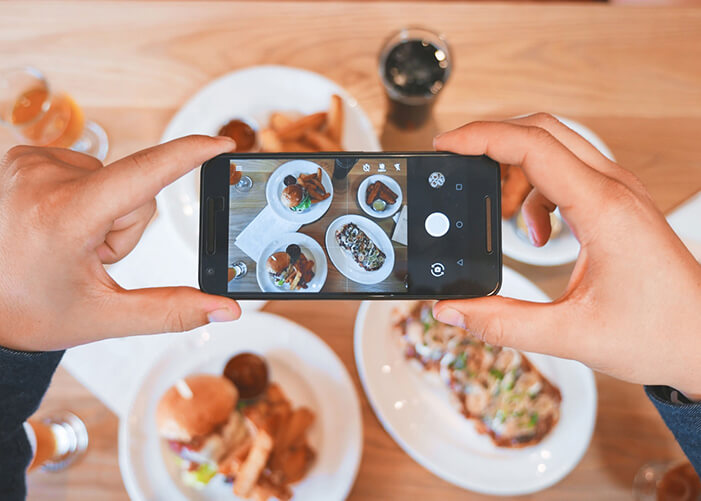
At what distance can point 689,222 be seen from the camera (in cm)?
102

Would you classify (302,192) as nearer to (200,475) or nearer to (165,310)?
(165,310)

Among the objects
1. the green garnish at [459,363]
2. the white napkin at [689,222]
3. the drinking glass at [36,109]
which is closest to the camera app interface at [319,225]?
the green garnish at [459,363]

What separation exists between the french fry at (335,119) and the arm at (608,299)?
1.30 feet

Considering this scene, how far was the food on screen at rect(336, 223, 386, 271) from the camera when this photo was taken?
2.28ft

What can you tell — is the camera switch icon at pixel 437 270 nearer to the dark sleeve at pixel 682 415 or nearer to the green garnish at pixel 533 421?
the dark sleeve at pixel 682 415

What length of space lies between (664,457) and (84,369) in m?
1.11

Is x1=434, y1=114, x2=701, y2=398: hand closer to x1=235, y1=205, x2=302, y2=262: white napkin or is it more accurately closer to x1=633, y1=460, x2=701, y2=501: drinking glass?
x1=235, y1=205, x2=302, y2=262: white napkin

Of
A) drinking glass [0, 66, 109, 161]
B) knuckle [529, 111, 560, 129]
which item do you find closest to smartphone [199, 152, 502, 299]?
knuckle [529, 111, 560, 129]

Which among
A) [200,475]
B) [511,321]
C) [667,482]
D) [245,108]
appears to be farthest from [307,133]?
[667,482]

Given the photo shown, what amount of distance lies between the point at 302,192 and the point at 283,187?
0.03 m

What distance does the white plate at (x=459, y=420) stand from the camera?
92cm

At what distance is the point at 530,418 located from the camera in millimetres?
977

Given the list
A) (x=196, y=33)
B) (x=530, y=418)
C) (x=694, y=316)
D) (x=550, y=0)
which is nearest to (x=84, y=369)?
(x=196, y=33)

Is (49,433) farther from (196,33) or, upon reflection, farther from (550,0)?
(550,0)
